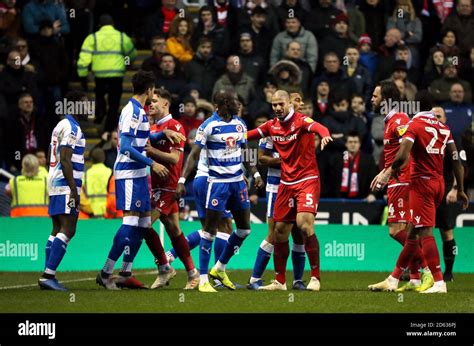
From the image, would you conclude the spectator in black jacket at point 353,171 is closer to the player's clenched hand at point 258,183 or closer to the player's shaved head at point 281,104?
the player's clenched hand at point 258,183

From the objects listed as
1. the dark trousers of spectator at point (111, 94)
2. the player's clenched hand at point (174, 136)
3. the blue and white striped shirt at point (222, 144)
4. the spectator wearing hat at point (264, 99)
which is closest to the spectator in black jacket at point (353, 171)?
the spectator wearing hat at point (264, 99)

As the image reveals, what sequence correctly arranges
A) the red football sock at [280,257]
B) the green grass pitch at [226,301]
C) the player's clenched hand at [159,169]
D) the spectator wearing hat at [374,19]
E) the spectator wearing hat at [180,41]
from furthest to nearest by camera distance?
the spectator wearing hat at [374,19] → the spectator wearing hat at [180,41] → the red football sock at [280,257] → the player's clenched hand at [159,169] → the green grass pitch at [226,301]

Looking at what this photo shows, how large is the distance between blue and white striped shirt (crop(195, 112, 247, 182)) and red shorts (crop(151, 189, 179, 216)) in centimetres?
88

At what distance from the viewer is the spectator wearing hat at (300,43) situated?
82.3 feet

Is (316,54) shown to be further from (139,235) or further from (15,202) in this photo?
(139,235)

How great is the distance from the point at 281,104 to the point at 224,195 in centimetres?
131

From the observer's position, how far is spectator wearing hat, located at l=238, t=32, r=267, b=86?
24.8m

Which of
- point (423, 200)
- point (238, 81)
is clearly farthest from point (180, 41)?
point (423, 200)

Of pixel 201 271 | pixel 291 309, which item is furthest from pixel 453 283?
pixel 291 309

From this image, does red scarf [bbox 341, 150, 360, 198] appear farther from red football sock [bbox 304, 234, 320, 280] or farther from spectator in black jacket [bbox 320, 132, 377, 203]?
red football sock [bbox 304, 234, 320, 280]

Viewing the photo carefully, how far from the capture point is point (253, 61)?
81.7ft

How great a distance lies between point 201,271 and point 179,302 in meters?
1.57

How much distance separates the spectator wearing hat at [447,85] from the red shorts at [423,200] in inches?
337

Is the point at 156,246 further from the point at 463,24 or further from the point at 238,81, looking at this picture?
the point at 463,24
